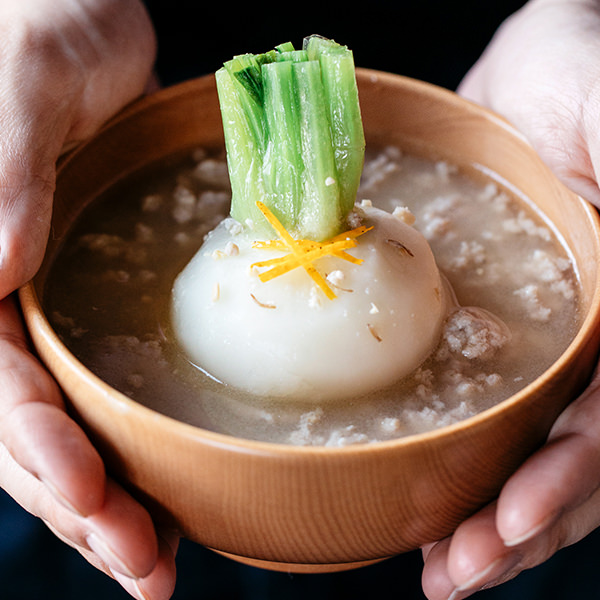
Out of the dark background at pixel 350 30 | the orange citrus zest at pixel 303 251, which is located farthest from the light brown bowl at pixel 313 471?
the dark background at pixel 350 30

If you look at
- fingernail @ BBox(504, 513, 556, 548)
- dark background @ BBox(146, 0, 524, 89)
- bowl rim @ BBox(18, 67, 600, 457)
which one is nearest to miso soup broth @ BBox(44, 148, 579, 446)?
bowl rim @ BBox(18, 67, 600, 457)

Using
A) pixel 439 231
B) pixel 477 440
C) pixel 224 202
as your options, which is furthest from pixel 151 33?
pixel 477 440

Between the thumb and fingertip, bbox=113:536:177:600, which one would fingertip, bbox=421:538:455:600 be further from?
the thumb

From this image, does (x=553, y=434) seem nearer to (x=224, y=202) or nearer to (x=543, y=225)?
(x=543, y=225)

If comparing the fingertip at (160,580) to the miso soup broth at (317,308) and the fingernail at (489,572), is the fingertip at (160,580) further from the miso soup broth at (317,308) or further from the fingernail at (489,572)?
the fingernail at (489,572)

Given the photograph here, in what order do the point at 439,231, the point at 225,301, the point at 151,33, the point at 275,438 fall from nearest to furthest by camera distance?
the point at 275,438
the point at 225,301
the point at 439,231
the point at 151,33

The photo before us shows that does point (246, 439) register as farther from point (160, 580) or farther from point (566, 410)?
point (566, 410)
